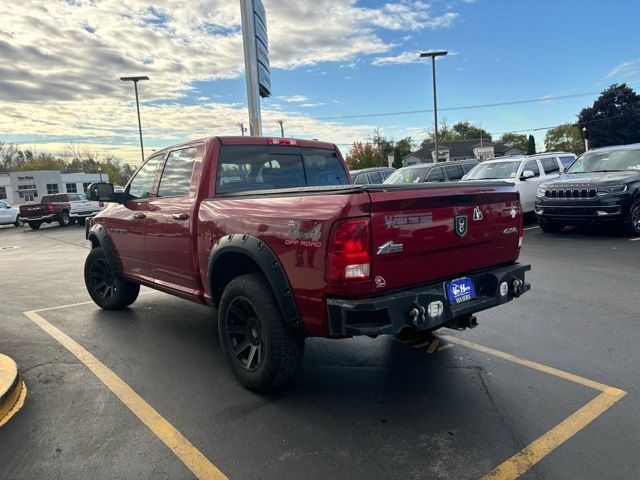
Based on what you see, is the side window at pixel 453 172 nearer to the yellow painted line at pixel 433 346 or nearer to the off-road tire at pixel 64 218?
the yellow painted line at pixel 433 346

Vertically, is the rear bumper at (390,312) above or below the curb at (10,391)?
above

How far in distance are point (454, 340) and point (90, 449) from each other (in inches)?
126

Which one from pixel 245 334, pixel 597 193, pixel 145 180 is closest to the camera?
pixel 245 334

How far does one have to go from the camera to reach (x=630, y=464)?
8.52 feet

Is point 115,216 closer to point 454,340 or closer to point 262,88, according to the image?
point 454,340

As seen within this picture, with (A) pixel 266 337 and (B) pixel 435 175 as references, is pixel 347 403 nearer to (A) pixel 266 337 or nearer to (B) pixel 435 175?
(A) pixel 266 337

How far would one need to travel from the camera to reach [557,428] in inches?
118

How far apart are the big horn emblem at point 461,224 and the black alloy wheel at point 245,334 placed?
5.12 ft

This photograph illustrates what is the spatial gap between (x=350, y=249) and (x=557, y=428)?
1697 mm

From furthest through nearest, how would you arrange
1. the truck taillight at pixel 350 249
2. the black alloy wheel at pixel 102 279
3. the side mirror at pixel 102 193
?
the black alloy wheel at pixel 102 279 → the side mirror at pixel 102 193 → the truck taillight at pixel 350 249

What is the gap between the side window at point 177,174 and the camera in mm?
4500

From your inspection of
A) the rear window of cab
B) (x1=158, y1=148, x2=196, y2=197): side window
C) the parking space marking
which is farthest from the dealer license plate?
(x1=158, y1=148, x2=196, y2=197): side window

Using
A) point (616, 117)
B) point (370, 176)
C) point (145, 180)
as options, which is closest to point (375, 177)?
point (370, 176)

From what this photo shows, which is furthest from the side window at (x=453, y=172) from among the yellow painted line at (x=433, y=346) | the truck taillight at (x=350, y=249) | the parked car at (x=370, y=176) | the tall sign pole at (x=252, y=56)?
the truck taillight at (x=350, y=249)
